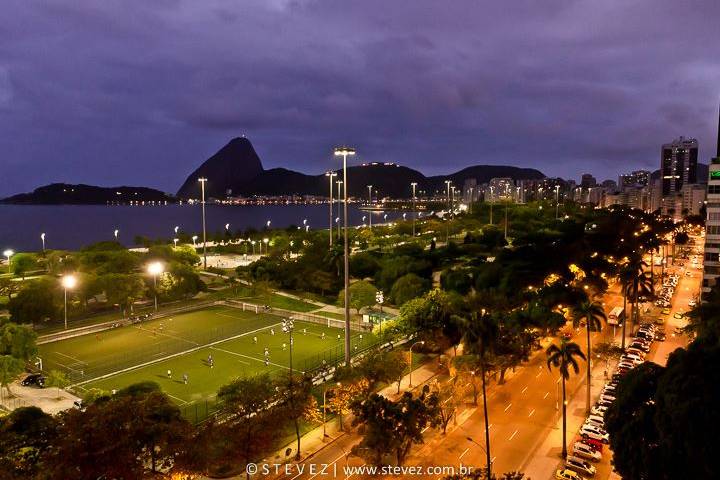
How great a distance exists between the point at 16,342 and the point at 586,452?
26.6 metres

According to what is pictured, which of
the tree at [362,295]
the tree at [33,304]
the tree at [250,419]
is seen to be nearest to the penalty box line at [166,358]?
the tree at [362,295]

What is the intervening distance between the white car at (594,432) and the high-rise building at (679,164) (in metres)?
188

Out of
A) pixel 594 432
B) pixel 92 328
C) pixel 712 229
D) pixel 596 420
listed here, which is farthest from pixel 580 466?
pixel 92 328

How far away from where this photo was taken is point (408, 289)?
132 ft

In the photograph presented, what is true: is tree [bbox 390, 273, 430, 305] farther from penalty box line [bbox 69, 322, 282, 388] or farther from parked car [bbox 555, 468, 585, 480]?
parked car [bbox 555, 468, 585, 480]

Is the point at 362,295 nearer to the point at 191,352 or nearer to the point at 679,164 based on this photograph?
the point at 191,352

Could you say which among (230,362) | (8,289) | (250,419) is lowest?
(230,362)

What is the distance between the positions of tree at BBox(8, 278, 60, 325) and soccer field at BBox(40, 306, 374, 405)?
3.19 metres

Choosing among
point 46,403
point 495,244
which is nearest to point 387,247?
point 495,244

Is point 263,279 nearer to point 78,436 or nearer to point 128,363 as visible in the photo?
point 128,363

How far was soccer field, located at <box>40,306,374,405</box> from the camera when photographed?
1134 inches

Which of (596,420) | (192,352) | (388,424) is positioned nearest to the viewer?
(388,424)

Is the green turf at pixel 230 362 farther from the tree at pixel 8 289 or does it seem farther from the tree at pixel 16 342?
the tree at pixel 8 289

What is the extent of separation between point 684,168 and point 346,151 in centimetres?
19592
